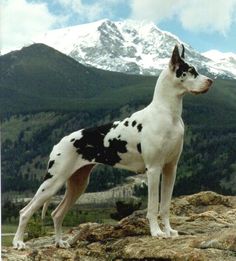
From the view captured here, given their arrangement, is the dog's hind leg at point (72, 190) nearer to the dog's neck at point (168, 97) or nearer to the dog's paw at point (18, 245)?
the dog's paw at point (18, 245)

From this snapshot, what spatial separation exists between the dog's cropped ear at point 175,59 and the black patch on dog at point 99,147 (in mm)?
1691

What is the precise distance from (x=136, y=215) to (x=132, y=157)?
2.91 meters

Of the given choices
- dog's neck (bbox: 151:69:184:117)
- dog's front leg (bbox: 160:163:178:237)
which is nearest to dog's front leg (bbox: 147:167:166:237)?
dog's front leg (bbox: 160:163:178:237)

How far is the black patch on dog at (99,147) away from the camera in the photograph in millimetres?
11156

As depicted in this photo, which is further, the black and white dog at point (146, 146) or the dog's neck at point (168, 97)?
the dog's neck at point (168, 97)

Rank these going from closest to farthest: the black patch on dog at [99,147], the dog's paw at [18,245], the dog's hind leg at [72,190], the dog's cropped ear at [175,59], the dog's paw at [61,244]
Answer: the dog's cropped ear at [175,59] → the dog's paw at [18,245] → the black patch on dog at [99,147] → the dog's paw at [61,244] → the dog's hind leg at [72,190]

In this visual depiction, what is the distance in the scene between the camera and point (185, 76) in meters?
10.8

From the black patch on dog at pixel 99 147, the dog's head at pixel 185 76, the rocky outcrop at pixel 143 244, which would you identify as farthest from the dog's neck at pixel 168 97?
the rocky outcrop at pixel 143 244

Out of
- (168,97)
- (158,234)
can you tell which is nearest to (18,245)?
(158,234)

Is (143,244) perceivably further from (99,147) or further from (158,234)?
(99,147)

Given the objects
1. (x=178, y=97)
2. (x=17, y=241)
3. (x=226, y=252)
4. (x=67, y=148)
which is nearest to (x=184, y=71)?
(x=178, y=97)

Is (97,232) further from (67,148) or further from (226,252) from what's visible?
(226,252)

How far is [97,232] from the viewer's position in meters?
12.0

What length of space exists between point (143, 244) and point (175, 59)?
135 inches
